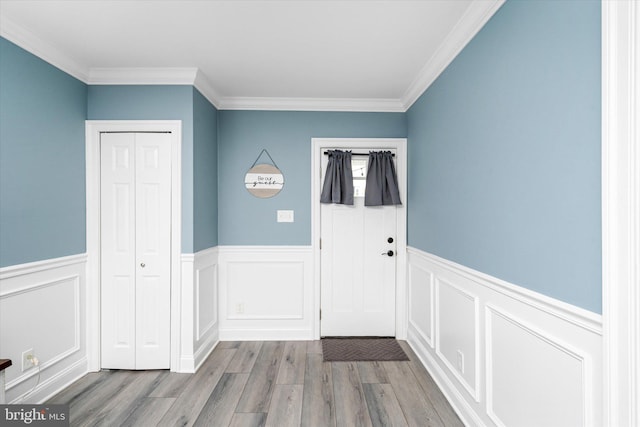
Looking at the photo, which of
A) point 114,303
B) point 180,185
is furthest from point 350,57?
point 114,303

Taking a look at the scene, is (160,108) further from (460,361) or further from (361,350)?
(460,361)

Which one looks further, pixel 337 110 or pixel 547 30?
pixel 337 110

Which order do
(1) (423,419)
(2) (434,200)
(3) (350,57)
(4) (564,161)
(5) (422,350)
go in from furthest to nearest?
(5) (422,350) < (2) (434,200) < (3) (350,57) < (1) (423,419) < (4) (564,161)

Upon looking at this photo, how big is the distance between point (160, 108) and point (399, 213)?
256cm

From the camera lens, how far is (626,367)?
114 centimetres

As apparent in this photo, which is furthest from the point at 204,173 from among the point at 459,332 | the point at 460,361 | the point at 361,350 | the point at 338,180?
the point at 460,361

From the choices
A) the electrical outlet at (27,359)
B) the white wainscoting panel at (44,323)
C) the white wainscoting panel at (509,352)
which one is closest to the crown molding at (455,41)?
the white wainscoting panel at (509,352)

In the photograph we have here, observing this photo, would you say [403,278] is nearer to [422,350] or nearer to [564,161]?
[422,350]

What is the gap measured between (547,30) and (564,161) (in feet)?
1.89

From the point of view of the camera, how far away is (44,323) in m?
2.59

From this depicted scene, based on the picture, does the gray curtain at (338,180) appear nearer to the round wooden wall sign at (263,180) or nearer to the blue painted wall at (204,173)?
the round wooden wall sign at (263,180)

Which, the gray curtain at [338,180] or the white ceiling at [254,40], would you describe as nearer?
A: the white ceiling at [254,40]

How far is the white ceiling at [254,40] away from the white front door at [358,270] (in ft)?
3.94

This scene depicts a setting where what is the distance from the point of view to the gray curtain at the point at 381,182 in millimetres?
3795
